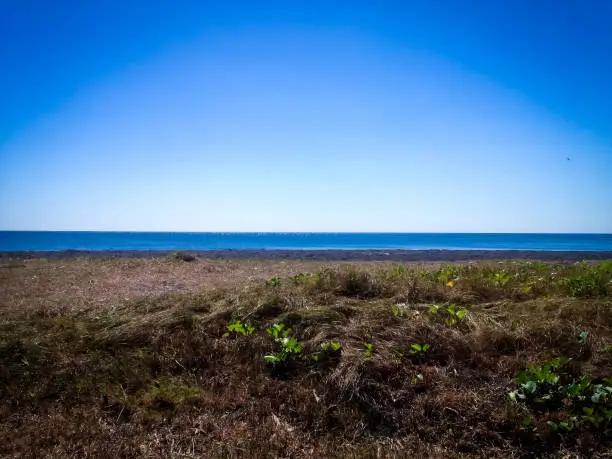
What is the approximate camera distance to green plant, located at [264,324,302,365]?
4836mm

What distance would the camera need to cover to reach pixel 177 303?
681 cm

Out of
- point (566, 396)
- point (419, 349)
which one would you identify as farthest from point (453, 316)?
point (566, 396)

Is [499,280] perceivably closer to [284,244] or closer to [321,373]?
[321,373]

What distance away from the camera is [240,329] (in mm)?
5512

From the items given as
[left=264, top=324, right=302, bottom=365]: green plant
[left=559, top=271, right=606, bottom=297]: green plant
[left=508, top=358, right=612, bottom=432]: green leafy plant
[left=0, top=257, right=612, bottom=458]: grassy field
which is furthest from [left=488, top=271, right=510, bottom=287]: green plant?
[left=264, top=324, right=302, bottom=365]: green plant

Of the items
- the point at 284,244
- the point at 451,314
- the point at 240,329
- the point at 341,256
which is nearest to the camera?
the point at 240,329

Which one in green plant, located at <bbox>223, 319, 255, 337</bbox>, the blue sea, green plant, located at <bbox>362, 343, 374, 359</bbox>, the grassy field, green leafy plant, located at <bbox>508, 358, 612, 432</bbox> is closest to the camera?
green leafy plant, located at <bbox>508, 358, 612, 432</bbox>

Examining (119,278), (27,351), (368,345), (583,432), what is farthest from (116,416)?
(119,278)

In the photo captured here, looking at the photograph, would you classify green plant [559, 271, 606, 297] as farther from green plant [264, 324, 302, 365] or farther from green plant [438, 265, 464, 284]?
green plant [264, 324, 302, 365]

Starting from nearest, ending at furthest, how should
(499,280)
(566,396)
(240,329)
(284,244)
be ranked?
(566,396)
(240,329)
(499,280)
(284,244)

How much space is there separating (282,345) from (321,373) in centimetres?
71

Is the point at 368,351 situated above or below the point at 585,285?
below

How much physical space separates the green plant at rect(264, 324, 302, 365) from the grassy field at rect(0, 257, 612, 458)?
3 centimetres

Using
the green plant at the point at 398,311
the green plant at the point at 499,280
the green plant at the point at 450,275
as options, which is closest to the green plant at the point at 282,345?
the green plant at the point at 398,311
